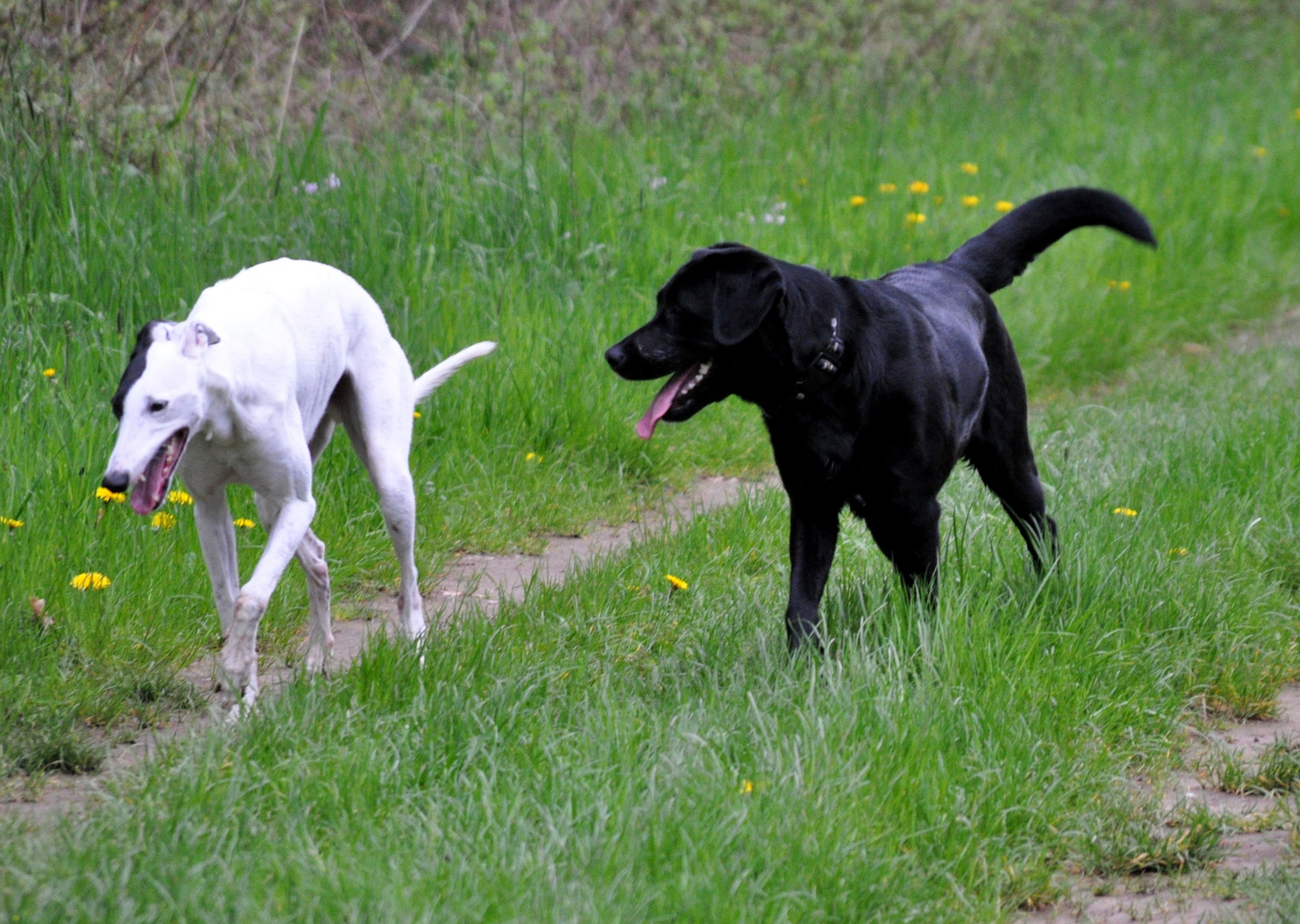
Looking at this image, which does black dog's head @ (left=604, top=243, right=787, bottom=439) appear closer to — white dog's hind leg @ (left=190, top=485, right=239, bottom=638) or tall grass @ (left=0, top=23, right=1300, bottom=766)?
white dog's hind leg @ (left=190, top=485, right=239, bottom=638)

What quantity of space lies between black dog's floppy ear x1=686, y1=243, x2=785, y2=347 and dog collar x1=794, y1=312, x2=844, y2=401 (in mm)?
162

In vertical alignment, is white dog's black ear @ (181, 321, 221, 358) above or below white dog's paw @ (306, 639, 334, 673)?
above

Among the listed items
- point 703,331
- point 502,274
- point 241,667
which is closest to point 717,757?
point 703,331

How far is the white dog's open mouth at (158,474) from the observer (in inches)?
110

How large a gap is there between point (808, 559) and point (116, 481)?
1624 mm

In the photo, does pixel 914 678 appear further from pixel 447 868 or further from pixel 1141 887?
pixel 447 868

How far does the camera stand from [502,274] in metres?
5.91


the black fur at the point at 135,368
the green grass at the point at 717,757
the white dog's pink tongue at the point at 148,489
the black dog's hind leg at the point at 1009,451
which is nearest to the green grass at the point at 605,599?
the green grass at the point at 717,757

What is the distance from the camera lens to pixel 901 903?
2342 mm

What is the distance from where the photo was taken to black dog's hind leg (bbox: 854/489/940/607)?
10.8 ft

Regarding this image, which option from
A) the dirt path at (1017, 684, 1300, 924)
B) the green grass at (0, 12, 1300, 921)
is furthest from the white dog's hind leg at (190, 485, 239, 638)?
the dirt path at (1017, 684, 1300, 924)

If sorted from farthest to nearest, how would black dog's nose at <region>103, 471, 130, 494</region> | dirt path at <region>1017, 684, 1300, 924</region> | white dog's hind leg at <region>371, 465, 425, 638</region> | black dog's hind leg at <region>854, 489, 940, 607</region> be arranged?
white dog's hind leg at <region>371, 465, 425, 638</region>
black dog's hind leg at <region>854, 489, 940, 607</region>
black dog's nose at <region>103, 471, 130, 494</region>
dirt path at <region>1017, 684, 1300, 924</region>

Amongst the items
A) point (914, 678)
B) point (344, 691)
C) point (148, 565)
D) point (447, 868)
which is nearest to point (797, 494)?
point (914, 678)

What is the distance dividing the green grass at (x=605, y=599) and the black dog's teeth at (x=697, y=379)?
2.22 feet
